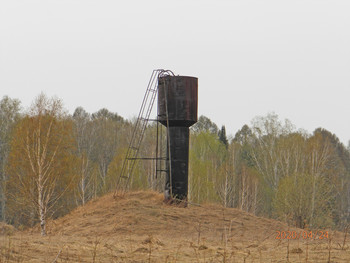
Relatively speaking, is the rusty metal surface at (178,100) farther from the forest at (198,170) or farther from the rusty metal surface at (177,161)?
the forest at (198,170)

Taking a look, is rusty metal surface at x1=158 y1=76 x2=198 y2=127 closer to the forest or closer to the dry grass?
the dry grass

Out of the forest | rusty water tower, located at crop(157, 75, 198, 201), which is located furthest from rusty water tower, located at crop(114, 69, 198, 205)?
the forest

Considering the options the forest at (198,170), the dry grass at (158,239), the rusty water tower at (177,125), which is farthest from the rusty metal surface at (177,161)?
the forest at (198,170)

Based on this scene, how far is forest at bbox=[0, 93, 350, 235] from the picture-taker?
3189 centimetres

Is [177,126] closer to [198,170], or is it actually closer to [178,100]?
[178,100]

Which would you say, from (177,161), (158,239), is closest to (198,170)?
(177,161)

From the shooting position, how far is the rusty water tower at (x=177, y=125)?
1842 cm

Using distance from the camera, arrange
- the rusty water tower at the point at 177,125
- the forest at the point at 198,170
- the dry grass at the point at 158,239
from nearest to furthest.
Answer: the dry grass at the point at 158,239
the rusty water tower at the point at 177,125
the forest at the point at 198,170

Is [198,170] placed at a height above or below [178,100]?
below

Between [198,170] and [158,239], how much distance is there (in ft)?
94.8

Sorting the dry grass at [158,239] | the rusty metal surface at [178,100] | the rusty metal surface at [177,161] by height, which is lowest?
the dry grass at [158,239]

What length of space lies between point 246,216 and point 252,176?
88.1ft

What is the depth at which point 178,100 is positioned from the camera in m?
18.5

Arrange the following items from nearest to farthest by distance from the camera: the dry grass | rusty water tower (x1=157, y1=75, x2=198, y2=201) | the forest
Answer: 1. the dry grass
2. rusty water tower (x1=157, y1=75, x2=198, y2=201)
3. the forest
